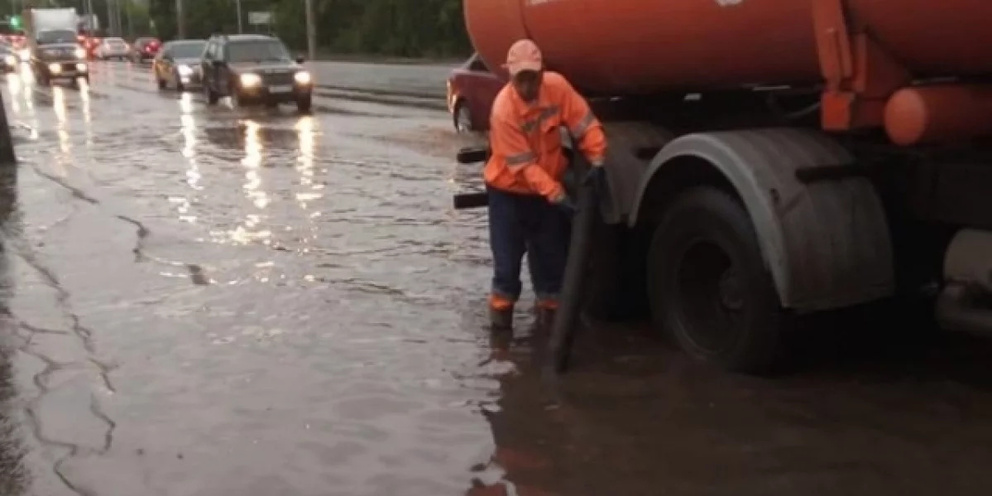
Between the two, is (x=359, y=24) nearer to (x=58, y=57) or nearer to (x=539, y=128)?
(x=58, y=57)

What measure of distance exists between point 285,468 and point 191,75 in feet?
114

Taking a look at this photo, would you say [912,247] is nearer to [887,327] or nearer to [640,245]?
[887,327]

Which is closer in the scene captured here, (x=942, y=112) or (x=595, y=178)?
(x=942, y=112)

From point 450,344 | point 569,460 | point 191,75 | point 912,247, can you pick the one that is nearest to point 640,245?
point 450,344

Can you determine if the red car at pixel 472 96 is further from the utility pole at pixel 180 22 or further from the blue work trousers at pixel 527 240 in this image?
the utility pole at pixel 180 22

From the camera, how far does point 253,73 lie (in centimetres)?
3009

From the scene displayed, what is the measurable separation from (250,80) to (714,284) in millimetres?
24279

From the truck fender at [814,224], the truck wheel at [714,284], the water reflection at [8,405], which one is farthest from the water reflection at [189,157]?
the truck fender at [814,224]

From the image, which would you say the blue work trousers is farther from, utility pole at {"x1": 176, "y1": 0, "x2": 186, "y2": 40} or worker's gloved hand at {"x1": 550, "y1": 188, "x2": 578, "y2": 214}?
utility pole at {"x1": 176, "y1": 0, "x2": 186, "y2": 40}

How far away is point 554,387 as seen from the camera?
21.7 ft

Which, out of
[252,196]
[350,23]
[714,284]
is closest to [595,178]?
[714,284]

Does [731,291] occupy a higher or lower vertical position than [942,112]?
lower

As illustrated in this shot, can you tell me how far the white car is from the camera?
80.3 metres

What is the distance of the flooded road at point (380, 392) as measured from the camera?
17.8ft
